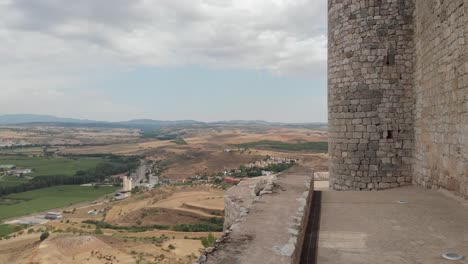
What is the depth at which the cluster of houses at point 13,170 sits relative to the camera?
3314 inches

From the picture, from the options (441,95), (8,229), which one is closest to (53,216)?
(8,229)

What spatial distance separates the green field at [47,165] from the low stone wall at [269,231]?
8016 cm

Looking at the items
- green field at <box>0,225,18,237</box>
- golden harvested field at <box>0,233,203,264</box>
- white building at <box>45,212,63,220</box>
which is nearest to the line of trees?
white building at <box>45,212,63,220</box>

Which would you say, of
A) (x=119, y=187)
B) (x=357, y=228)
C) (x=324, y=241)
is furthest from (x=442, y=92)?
(x=119, y=187)

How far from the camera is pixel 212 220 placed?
4031cm

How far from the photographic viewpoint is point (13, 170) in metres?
88.7

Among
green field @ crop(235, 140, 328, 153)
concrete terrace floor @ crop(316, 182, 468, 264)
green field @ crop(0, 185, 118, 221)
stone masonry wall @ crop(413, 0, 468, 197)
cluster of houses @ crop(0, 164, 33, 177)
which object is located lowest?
green field @ crop(0, 185, 118, 221)

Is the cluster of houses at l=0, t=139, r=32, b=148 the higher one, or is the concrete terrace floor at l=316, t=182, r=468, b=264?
the concrete terrace floor at l=316, t=182, r=468, b=264

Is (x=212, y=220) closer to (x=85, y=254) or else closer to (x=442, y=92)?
(x=85, y=254)

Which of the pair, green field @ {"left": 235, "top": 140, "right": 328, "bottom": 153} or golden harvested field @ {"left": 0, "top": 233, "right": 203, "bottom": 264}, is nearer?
golden harvested field @ {"left": 0, "top": 233, "right": 203, "bottom": 264}

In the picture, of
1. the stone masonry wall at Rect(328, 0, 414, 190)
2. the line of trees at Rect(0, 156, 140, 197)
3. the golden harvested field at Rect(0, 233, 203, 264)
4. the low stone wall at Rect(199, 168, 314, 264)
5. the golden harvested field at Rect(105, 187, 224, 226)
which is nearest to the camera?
the low stone wall at Rect(199, 168, 314, 264)

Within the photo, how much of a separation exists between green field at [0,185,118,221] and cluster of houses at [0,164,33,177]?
13.2 meters

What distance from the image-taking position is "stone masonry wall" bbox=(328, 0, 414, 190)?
29.9ft

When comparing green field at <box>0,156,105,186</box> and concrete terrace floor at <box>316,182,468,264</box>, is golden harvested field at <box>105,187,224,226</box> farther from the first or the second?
green field at <box>0,156,105,186</box>
